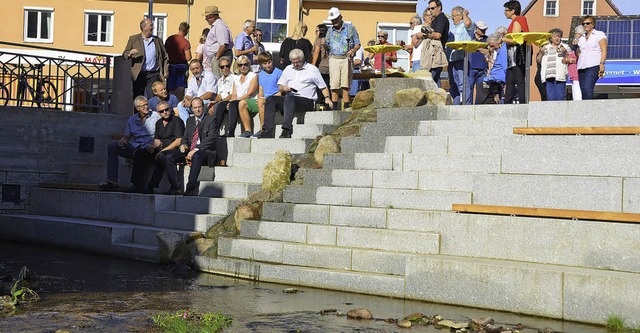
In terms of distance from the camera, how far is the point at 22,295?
10.6 meters

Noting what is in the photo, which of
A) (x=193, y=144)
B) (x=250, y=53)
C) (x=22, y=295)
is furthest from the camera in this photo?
(x=250, y=53)

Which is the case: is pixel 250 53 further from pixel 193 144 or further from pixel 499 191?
pixel 499 191

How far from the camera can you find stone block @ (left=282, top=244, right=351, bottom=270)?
12.3 m

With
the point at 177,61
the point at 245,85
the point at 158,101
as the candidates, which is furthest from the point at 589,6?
the point at 245,85

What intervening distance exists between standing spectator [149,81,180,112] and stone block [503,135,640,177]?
26.1ft

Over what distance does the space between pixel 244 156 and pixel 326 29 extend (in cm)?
387

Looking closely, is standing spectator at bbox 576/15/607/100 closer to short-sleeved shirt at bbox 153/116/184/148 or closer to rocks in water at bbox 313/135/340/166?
rocks in water at bbox 313/135/340/166

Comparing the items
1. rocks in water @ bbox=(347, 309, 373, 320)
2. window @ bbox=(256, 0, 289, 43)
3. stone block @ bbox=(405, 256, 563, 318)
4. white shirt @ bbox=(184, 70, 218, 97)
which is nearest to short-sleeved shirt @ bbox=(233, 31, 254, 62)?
white shirt @ bbox=(184, 70, 218, 97)

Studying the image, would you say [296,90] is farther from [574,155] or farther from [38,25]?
[38,25]

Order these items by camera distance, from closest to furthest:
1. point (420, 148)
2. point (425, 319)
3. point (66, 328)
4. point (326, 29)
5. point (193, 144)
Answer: point (66, 328)
point (425, 319)
point (420, 148)
point (193, 144)
point (326, 29)

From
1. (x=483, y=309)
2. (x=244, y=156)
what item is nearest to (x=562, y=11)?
(x=244, y=156)

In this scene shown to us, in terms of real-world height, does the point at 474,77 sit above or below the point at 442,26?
below

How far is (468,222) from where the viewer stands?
38.0ft

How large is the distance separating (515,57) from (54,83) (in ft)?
30.9
